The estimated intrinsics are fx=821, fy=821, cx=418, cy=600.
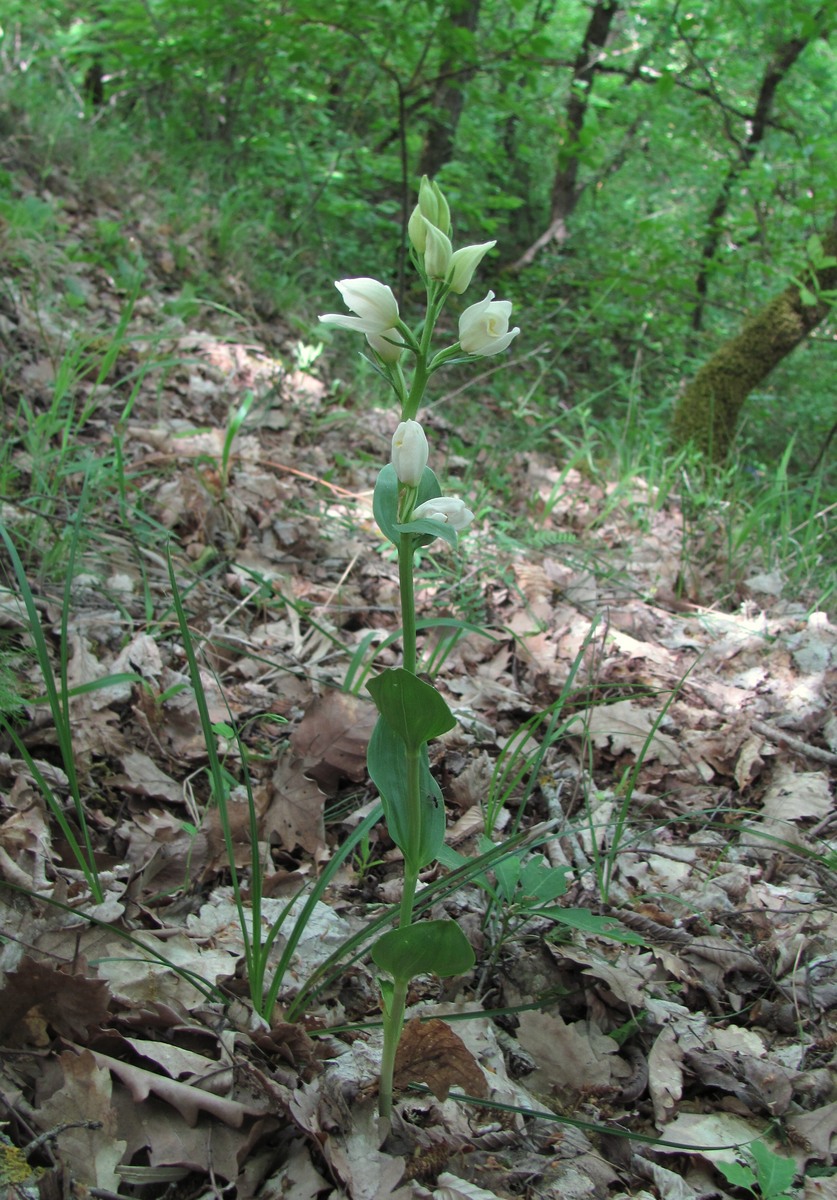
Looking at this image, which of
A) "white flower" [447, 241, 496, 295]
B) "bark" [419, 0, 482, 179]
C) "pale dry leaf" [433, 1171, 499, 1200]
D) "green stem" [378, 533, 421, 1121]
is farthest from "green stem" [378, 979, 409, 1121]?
"bark" [419, 0, 482, 179]

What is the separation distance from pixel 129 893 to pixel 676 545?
258 centimetres

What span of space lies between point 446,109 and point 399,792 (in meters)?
6.19

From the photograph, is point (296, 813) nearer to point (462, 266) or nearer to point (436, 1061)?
point (436, 1061)

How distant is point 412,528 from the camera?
1.04 metres

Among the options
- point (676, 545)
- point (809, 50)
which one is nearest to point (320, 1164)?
point (676, 545)

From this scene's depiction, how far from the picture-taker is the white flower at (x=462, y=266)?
3.66 ft

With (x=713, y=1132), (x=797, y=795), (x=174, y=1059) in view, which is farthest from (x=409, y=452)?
(x=797, y=795)

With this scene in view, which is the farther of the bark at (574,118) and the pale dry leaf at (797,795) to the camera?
the bark at (574,118)

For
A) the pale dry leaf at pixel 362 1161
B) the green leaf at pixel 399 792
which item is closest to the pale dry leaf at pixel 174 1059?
the pale dry leaf at pixel 362 1161

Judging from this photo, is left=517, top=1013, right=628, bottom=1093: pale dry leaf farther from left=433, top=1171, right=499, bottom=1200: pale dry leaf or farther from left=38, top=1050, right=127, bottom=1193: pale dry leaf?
left=38, top=1050, right=127, bottom=1193: pale dry leaf

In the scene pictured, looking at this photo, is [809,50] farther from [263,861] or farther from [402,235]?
[263,861]

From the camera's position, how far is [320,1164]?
1105mm

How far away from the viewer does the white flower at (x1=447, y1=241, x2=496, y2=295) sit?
3.66 feet

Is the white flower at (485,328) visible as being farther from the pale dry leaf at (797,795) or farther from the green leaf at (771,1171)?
the pale dry leaf at (797,795)
